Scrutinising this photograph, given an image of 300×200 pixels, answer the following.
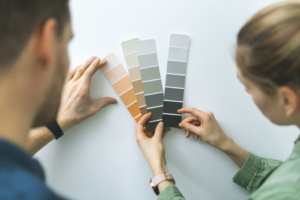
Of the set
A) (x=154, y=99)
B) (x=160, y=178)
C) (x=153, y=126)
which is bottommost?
(x=160, y=178)

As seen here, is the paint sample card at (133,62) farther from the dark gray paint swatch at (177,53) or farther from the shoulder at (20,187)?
the shoulder at (20,187)

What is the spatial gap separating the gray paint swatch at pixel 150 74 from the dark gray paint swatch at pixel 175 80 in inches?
1.8

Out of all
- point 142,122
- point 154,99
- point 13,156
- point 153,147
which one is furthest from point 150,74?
point 13,156

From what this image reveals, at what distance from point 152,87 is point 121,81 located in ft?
0.48

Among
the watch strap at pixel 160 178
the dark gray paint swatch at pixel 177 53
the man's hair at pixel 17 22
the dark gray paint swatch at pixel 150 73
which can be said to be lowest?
the watch strap at pixel 160 178

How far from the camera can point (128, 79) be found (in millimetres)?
954

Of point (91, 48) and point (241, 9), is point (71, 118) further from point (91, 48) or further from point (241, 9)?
point (241, 9)

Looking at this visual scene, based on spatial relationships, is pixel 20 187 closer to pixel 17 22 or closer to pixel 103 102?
pixel 17 22

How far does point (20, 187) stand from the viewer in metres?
0.34

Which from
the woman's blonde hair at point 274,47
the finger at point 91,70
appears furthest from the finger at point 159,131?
the woman's blonde hair at point 274,47

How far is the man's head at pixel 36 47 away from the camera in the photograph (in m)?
0.39

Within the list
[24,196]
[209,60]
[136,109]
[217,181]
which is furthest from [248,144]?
[24,196]

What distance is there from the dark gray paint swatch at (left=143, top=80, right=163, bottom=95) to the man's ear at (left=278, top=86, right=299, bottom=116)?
508 mm

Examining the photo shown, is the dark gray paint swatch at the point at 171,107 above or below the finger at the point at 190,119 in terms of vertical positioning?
above
